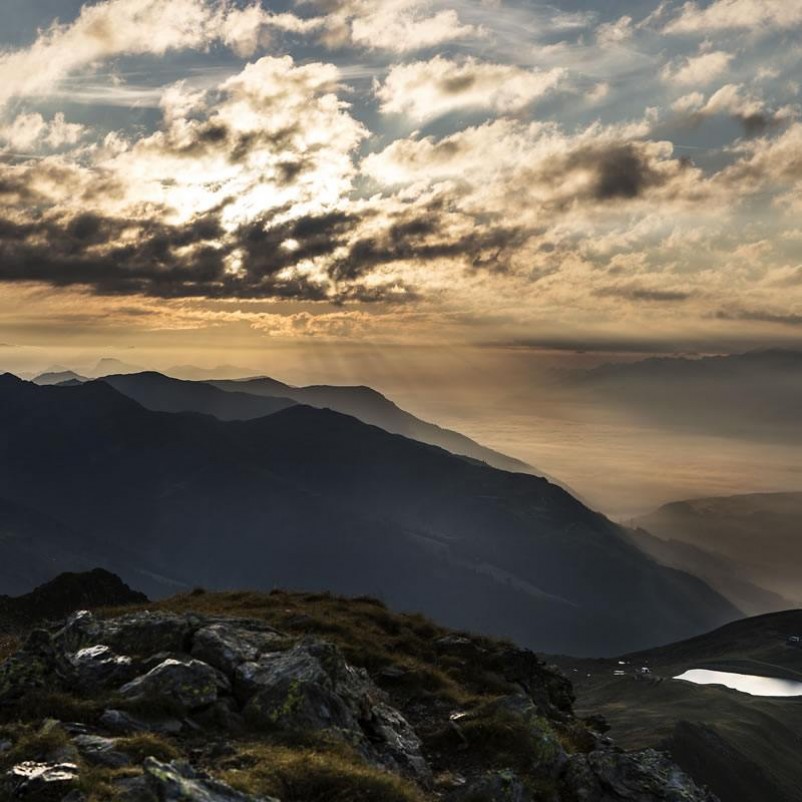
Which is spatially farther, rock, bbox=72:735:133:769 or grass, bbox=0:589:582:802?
grass, bbox=0:589:582:802

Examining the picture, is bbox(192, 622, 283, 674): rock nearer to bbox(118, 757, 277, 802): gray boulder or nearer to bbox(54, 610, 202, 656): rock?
bbox(54, 610, 202, 656): rock

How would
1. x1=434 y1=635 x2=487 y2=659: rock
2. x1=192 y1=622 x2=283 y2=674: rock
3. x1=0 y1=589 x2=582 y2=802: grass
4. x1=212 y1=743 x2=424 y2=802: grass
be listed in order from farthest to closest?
x1=434 y1=635 x2=487 y2=659: rock → x1=192 y1=622 x2=283 y2=674: rock → x1=0 y1=589 x2=582 y2=802: grass → x1=212 y1=743 x2=424 y2=802: grass

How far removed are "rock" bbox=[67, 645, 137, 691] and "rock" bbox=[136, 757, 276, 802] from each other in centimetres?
878

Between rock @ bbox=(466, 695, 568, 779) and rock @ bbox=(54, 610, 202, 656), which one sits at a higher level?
rock @ bbox=(54, 610, 202, 656)

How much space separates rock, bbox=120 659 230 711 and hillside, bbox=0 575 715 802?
60mm

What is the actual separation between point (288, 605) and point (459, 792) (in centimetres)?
2237

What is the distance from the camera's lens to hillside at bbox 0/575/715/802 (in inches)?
699

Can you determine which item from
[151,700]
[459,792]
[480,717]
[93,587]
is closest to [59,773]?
[151,700]

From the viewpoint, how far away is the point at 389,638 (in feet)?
127

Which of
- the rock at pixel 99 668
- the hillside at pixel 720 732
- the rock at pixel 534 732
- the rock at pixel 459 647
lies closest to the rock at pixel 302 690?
the rock at pixel 99 668

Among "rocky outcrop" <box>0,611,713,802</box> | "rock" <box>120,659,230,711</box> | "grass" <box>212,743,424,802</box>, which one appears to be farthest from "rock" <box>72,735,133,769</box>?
"rock" <box>120,659,230,711</box>

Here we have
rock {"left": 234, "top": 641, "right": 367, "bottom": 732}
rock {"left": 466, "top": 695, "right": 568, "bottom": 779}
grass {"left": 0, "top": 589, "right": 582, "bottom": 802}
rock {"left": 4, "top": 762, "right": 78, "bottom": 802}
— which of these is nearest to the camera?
rock {"left": 4, "top": 762, "right": 78, "bottom": 802}

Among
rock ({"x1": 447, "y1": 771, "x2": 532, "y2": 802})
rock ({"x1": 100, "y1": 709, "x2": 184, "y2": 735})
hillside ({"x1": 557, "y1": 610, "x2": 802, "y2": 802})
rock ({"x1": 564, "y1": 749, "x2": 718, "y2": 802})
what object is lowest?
hillside ({"x1": 557, "y1": 610, "x2": 802, "y2": 802})

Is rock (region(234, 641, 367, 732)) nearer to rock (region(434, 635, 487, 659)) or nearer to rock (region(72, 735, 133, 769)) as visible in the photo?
rock (region(72, 735, 133, 769))
